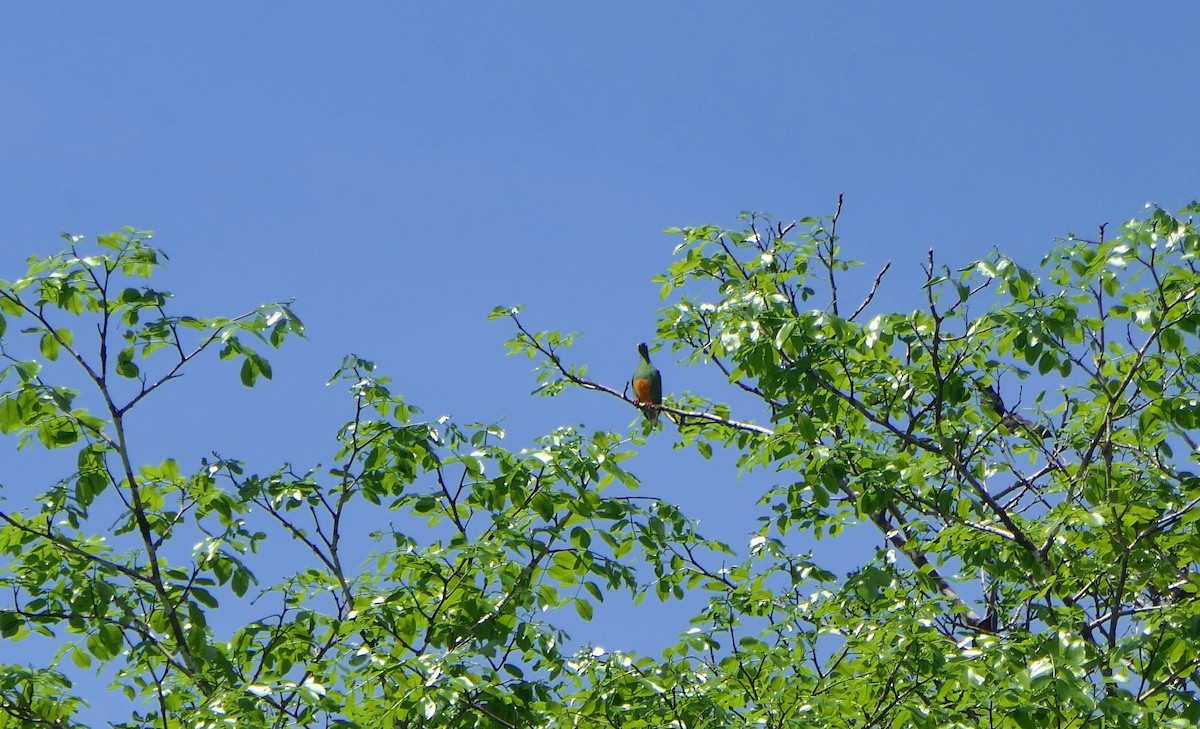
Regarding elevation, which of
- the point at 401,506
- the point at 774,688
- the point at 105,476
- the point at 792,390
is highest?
the point at 792,390

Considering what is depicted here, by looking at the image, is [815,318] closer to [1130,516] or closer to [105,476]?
[1130,516]

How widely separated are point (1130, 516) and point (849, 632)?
1.62 metres

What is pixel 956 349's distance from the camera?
7.90 metres

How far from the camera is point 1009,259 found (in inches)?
254

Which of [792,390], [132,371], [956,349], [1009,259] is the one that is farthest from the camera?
[956,349]

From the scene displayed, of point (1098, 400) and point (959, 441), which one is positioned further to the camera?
point (959, 441)

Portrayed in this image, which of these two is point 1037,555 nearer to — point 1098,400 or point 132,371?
point 1098,400

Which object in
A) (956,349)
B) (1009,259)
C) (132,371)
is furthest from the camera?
(956,349)

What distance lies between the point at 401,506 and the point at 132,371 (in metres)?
1.76

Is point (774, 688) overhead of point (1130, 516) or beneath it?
beneath

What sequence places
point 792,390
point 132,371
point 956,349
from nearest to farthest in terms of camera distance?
point 132,371
point 792,390
point 956,349

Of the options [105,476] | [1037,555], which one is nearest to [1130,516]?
[1037,555]

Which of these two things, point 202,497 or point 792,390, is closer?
point 202,497

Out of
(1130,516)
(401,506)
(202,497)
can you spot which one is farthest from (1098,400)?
(202,497)
